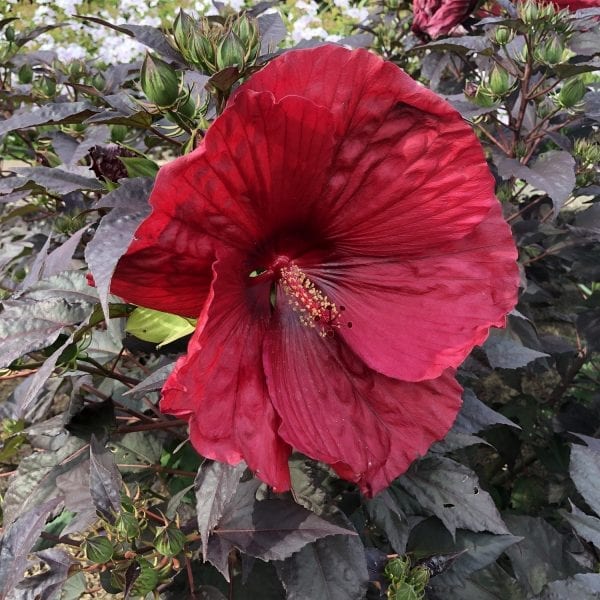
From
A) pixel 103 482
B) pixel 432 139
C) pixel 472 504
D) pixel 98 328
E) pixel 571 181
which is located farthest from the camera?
pixel 98 328

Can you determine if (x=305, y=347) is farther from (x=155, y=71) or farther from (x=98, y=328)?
(x=98, y=328)

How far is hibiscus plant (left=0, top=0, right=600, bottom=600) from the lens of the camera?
665 mm

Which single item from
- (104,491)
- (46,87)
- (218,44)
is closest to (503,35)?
(218,44)

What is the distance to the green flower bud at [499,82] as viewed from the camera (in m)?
1.20

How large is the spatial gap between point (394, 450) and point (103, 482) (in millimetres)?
383

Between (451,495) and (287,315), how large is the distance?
1.37ft

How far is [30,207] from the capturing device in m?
1.30

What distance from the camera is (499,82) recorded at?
1202mm

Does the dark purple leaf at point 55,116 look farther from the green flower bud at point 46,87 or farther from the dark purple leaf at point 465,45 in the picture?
the dark purple leaf at point 465,45

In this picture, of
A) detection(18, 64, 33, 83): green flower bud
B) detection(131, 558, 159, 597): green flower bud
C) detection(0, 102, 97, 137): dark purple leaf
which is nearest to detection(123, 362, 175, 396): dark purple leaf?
detection(131, 558, 159, 597): green flower bud

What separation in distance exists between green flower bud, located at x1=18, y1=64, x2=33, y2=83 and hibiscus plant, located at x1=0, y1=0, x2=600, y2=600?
1.98 feet

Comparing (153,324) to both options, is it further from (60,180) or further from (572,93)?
(572,93)

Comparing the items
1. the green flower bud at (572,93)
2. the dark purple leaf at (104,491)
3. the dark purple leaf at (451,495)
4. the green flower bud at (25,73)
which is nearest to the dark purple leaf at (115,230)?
the dark purple leaf at (104,491)

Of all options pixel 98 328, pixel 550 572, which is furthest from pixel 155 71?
pixel 550 572
